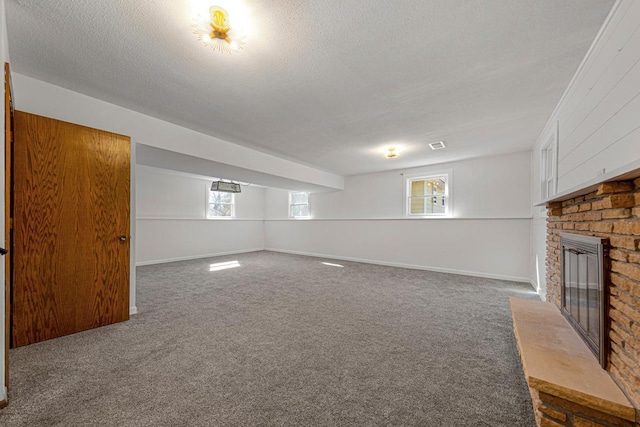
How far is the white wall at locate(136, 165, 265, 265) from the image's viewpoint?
645 centimetres

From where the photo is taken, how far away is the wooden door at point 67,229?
7.34ft

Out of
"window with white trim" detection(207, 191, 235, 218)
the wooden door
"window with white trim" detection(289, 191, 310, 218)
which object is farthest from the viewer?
"window with white trim" detection(289, 191, 310, 218)

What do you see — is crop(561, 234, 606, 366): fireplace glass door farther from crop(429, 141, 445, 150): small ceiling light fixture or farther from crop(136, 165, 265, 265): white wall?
crop(136, 165, 265, 265): white wall

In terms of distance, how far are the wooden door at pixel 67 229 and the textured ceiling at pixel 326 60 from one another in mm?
597

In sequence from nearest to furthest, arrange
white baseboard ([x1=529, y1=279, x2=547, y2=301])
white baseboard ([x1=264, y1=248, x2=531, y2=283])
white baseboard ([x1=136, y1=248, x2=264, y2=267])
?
white baseboard ([x1=529, y1=279, x2=547, y2=301]), white baseboard ([x1=264, y1=248, x2=531, y2=283]), white baseboard ([x1=136, y1=248, x2=264, y2=267])

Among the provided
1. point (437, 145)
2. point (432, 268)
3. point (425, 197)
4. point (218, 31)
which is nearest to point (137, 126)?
point (218, 31)

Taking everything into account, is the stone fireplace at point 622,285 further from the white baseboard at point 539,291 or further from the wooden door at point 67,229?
the wooden door at point 67,229

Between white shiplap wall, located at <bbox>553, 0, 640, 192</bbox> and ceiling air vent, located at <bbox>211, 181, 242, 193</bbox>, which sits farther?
ceiling air vent, located at <bbox>211, 181, 242, 193</bbox>

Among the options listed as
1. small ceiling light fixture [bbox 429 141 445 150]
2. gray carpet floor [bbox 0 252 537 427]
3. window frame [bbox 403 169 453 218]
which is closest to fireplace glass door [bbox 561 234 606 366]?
gray carpet floor [bbox 0 252 537 427]

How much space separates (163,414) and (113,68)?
268cm

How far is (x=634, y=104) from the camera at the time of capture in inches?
57.7

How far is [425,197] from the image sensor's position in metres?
6.08

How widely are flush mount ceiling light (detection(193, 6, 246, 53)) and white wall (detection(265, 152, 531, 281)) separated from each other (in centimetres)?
510

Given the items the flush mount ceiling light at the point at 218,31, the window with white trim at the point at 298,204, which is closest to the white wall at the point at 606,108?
the flush mount ceiling light at the point at 218,31
